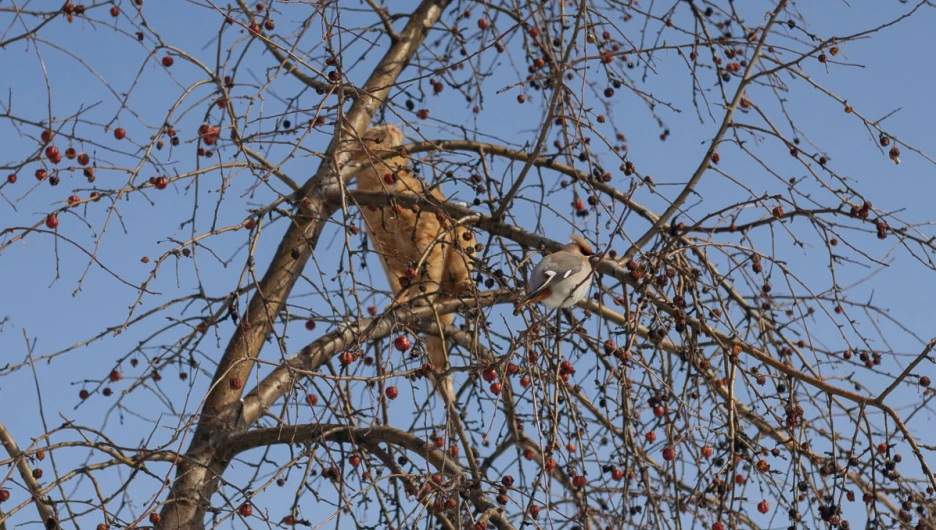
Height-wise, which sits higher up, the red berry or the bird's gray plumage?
the bird's gray plumage

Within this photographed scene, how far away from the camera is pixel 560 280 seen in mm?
3555

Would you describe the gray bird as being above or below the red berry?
above

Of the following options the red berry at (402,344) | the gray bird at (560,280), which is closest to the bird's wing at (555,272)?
the gray bird at (560,280)

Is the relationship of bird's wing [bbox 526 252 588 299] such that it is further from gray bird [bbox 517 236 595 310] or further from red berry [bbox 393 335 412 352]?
red berry [bbox 393 335 412 352]

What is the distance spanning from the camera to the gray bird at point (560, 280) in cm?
356

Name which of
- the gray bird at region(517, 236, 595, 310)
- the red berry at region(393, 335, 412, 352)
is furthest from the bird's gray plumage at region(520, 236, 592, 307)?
the red berry at region(393, 335, 412, 352)

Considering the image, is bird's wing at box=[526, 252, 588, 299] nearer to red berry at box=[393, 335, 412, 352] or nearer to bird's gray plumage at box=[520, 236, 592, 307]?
bird's gray plumage at box=[520, 236, 592, 307]

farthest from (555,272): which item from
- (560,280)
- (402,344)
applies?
(402,344)

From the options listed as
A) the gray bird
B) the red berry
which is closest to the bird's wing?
the gray bird

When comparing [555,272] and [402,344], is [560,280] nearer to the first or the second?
[555,272]

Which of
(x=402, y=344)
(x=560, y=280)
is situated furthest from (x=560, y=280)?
(x=402, y=344)

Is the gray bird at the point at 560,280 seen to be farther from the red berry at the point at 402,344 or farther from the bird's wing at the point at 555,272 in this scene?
the red berry at the point at 402,344

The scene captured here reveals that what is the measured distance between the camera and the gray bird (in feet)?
11.7

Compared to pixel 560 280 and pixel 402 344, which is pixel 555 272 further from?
pixel 402 344
